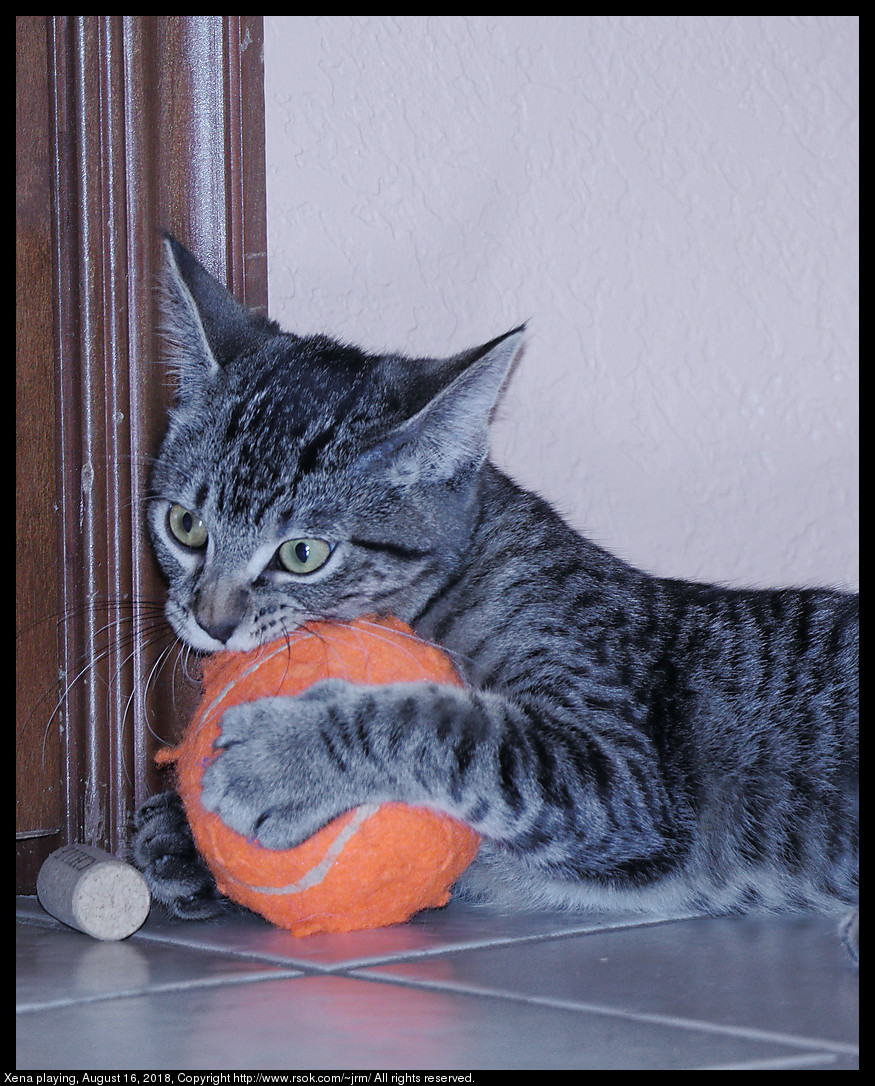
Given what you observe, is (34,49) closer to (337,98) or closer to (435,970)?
(337,98)

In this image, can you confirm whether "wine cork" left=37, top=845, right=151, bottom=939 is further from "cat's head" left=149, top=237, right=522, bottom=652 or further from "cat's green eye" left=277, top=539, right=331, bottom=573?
"cat's green eye" left=277, top=539, right=331, bottom=573

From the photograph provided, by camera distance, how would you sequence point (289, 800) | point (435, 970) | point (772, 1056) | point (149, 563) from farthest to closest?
point (149, 563)
point (289, 800)
point (435, 970)
point (772, 1056)

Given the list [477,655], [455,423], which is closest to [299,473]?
[455,423]

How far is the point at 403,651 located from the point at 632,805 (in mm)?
327

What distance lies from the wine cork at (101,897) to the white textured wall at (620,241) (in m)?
0.88

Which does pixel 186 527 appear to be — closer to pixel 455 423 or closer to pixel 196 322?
pixel 196 322

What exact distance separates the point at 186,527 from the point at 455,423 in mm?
384

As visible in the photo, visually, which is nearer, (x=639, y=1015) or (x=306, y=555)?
(x=639, y=1015)

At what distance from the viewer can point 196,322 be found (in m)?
1.63

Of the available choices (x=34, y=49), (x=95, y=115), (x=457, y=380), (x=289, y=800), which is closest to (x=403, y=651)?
(x=289, y=800)

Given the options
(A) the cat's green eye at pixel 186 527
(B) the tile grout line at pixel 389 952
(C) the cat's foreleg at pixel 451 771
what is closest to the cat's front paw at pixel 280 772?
(C) the cat's foreleg at pixel 451 771

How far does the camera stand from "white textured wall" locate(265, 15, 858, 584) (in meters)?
1.85

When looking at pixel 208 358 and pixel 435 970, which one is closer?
pixel 435 970

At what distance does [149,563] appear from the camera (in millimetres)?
1708
